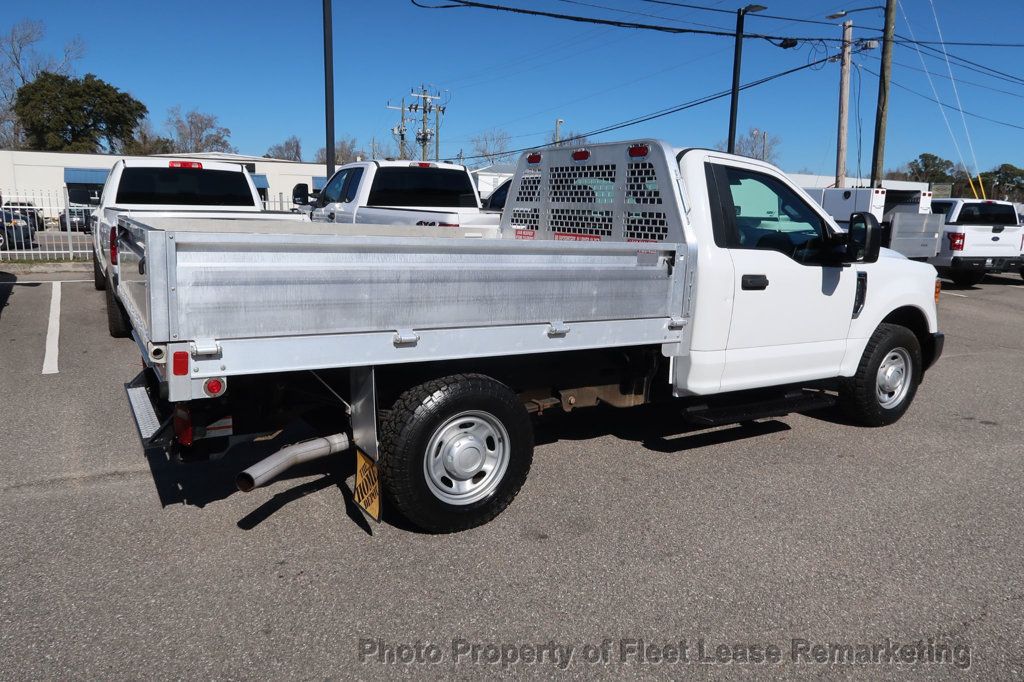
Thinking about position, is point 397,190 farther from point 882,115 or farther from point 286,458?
point 882,115


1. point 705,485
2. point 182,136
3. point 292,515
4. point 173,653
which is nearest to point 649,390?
point 705,485

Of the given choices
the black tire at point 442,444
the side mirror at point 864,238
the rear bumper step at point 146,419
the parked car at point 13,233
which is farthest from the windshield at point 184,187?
the parked car at point 13,233

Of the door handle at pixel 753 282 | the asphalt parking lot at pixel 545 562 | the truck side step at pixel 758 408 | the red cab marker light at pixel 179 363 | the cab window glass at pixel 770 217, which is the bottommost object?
the asphalt parking lot at pixel 545 562

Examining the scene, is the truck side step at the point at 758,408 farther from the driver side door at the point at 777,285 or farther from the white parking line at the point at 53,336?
the white parking line at the point at 53,336

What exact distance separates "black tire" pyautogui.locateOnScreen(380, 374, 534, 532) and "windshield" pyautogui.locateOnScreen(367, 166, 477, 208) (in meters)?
6.96

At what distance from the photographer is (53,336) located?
9.09m

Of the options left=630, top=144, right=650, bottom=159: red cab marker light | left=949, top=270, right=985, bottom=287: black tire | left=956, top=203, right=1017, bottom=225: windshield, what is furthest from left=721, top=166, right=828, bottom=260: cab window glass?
left=949, top=270, right=985, bottom=287: black tire

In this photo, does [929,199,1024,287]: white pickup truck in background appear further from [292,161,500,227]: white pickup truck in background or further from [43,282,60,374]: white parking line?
[43,282,60,374]: white parking line

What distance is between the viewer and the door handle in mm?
4958

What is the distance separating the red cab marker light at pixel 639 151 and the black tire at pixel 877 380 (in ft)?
8.15

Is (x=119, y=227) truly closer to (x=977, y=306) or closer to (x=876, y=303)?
(x=876, y=303)

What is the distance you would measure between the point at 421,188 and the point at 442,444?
7403mm

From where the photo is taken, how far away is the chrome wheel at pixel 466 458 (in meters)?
4.08

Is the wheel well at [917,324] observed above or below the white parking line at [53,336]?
above
